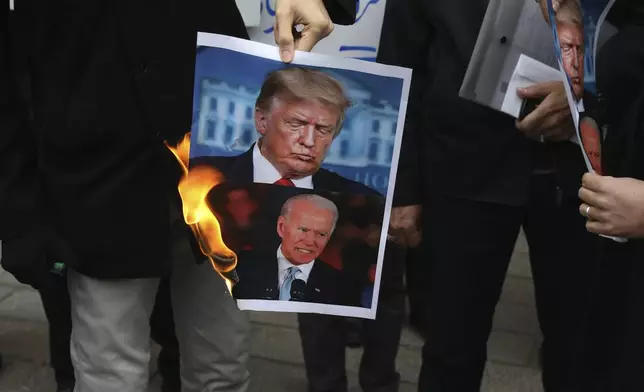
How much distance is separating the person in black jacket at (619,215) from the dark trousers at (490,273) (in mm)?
245

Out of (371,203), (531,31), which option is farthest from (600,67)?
(371,203)

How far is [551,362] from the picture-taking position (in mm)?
1812

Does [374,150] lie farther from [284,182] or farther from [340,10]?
[340,10]

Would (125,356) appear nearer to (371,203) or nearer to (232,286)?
(232,286)

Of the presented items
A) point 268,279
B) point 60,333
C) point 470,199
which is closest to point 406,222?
point 470,199

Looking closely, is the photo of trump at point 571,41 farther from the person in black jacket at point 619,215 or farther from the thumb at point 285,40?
the thumb at point 285,40

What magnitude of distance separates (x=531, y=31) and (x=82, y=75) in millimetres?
819

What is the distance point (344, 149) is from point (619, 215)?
0.44 metres

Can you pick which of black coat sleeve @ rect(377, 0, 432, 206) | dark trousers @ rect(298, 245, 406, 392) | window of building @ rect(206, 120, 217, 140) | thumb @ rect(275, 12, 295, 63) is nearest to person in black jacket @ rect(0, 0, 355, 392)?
thumb @ rect(275, 12, 295, 63)

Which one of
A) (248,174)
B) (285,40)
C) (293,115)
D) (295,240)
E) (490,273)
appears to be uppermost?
(285,40)

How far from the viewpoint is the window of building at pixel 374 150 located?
1.30 meters

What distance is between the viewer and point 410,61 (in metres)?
1.76

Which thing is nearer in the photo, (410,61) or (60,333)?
(410,61)

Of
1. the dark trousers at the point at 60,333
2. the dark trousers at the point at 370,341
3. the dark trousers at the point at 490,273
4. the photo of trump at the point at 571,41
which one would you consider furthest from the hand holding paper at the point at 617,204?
the dark trousers at the point at 60,333
